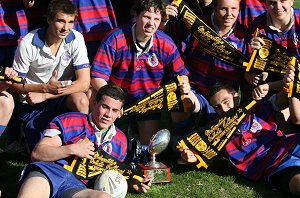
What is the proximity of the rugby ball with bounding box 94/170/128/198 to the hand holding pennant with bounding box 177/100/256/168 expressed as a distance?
907 mm

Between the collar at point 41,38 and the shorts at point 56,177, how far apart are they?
1.38m

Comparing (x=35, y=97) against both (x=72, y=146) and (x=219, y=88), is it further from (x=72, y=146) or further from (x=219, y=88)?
(x=219, y=88)

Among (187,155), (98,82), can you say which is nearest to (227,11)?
(98,82)

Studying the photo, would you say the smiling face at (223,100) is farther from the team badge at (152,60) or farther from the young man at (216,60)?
the team badge at (152,60)

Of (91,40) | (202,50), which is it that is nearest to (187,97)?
(202,50)

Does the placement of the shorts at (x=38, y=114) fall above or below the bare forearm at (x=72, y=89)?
below

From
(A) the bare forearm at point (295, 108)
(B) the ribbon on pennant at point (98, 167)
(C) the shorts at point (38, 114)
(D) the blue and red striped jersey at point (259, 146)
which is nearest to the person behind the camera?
(B) the ribbon on pennant at point (98, 167)

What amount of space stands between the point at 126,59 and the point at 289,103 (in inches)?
60.3

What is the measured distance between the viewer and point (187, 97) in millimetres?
6082

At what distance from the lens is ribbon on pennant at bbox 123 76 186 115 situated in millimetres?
5871

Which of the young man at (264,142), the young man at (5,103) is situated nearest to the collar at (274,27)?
the young man at (264,142)

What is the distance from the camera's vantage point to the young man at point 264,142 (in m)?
5.42

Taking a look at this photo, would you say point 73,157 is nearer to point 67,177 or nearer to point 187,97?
point 67,177

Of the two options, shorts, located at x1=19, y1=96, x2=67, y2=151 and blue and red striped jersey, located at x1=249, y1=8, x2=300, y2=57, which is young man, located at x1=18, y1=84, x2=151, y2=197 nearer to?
shorts, located at x1=19, y1=96, x2=67, y2=151
